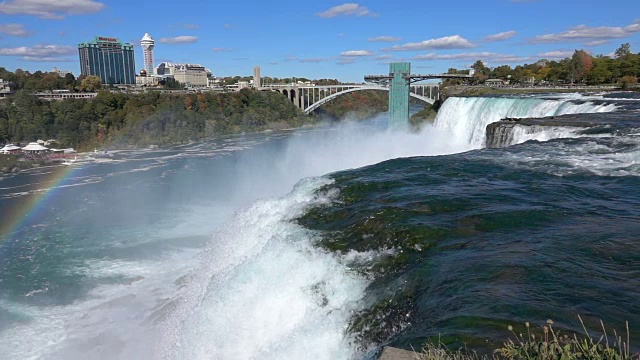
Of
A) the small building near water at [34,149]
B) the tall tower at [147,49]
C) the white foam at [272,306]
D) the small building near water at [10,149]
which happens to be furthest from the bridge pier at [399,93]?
the tall tower at [147,49]

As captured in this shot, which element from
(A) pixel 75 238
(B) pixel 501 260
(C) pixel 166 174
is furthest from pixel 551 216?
(C) pixel 166 174

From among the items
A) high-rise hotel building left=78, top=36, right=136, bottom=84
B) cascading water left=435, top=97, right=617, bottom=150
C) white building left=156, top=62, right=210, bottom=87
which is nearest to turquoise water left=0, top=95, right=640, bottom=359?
cascading water left=435, top=97, right=617, bottom=150

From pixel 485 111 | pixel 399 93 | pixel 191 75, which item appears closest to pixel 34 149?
pixel 399 93

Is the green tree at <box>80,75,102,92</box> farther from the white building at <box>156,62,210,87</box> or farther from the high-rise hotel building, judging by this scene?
the high-rise hotel building

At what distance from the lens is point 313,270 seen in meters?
6.11

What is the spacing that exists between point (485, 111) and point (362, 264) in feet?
53.1

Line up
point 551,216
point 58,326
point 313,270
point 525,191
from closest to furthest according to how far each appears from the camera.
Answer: point 313,270 → point 551,216 → point 525,191 → point 58,326

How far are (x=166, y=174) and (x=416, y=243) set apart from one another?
23618 mm

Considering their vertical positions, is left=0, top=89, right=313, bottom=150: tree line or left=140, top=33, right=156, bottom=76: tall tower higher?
left=140, top=33, right=156, bottom=76: tall tower

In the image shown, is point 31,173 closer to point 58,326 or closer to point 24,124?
point 24,124

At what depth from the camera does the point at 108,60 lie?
4641 inches

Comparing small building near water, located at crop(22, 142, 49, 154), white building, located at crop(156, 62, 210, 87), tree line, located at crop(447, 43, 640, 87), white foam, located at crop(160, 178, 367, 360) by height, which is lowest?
small building near water, located at crop(22, 142, 49, 154)

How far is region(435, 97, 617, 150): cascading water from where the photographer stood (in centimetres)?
1719

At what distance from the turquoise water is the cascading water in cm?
27
